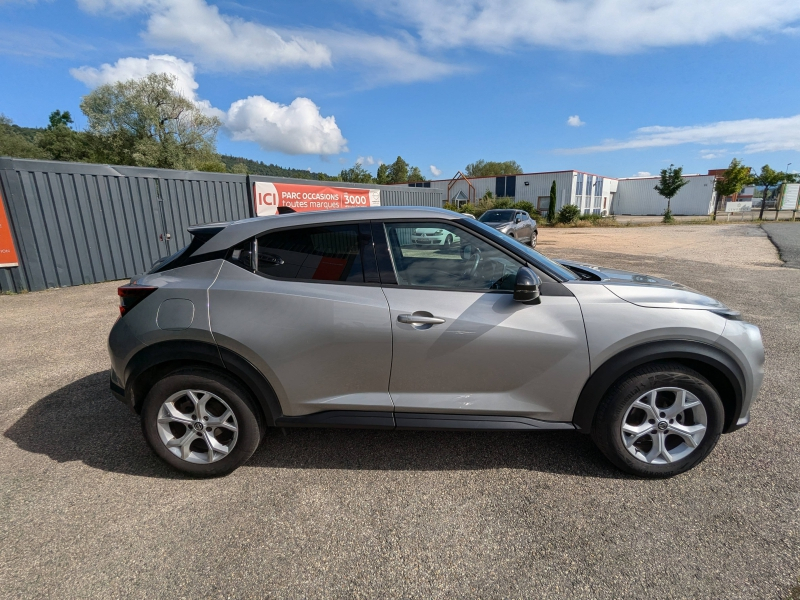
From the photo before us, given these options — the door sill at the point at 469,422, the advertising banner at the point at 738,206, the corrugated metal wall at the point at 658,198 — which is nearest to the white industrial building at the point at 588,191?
the corrugated metal wall at the point at 658,198

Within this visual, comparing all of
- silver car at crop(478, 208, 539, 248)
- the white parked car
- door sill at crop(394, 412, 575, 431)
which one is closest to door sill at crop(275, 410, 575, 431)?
door sill at crop(394, 412, 575, 431)

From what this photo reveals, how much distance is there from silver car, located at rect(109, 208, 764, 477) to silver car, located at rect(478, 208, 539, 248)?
1296cm

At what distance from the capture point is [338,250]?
255cm

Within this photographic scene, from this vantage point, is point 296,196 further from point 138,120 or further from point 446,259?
point 138,120

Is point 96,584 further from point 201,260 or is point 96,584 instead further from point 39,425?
point 39,425

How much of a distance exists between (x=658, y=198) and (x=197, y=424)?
66.0 meters

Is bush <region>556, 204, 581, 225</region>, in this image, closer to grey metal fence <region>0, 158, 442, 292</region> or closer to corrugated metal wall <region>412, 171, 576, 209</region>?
corrugated metal wall <region>412, 171, 576, 209</region>

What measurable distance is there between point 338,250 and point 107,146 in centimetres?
4951

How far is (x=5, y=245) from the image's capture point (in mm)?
8000

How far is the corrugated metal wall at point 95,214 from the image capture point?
819 cm

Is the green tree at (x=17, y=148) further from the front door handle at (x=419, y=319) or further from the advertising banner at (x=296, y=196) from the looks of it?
the front door handle at (x=419, y=319)

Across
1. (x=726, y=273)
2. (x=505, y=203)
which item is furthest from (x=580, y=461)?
(x=505, y=203)

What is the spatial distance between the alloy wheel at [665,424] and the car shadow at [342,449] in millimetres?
265

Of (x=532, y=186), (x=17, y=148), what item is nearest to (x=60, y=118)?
(x=17, y=148)
